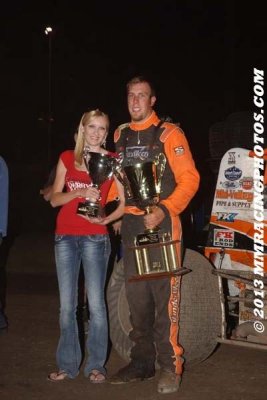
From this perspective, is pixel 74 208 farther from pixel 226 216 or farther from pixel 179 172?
pixel 226 216

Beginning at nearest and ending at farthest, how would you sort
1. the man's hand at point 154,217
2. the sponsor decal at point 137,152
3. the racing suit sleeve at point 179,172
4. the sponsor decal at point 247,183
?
the man's hand at point 154,217
the racing suit sleeve at point 179,172
the sponsor decal at point 137,152
the sponsor decal at point 247,183

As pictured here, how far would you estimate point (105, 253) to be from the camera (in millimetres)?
5070

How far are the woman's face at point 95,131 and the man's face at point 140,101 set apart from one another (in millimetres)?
220

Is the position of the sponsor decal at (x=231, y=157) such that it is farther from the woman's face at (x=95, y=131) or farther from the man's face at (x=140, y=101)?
the woman's face at (x=95, y=131)

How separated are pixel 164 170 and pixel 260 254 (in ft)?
3.28

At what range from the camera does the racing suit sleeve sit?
188 inches

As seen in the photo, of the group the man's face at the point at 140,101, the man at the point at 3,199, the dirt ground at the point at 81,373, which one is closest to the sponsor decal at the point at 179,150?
the man's face at the point at 140,101

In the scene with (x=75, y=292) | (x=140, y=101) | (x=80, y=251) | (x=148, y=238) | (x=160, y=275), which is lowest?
(x=75, y=292)

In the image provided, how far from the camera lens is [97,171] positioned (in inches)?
191

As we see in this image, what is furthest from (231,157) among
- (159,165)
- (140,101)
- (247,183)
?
(140,101)

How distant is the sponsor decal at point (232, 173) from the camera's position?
524cm

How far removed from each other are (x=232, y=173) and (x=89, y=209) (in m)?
1.16

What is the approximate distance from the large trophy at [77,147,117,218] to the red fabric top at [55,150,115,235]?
12cm

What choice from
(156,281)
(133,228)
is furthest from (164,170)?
(156,281)
